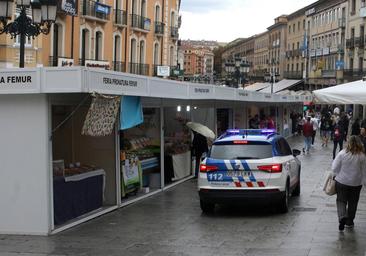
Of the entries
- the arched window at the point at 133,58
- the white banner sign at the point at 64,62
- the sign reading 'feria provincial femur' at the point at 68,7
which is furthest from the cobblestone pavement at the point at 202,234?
the arched window at the point at 133,58

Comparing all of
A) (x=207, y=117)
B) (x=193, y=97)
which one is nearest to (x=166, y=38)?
(x=207, y=117)

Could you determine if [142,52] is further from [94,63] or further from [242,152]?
[242,152]

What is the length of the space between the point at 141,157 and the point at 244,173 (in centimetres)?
412

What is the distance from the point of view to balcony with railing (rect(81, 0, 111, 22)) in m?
43.7

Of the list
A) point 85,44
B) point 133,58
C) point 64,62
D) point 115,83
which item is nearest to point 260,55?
point 133,58

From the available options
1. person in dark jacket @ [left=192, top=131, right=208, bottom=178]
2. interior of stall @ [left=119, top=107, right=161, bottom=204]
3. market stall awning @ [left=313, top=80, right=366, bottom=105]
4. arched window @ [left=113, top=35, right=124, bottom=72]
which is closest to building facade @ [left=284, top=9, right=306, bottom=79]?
arched window @ [left=113, top=35, right=124, bottom=72]

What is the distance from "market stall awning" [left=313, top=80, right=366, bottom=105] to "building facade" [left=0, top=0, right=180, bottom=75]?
2567 cm

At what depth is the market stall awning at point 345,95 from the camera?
10.6 metres

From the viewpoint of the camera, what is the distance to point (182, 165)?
57.9 feet

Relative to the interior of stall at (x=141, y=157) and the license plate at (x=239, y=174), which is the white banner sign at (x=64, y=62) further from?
the license plate at (x=239, y=174)

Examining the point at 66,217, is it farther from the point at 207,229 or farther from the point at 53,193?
the point at 207,229

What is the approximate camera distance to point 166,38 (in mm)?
60125

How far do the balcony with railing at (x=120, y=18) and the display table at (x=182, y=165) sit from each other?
32360mm

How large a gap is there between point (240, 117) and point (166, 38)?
1277 inches
